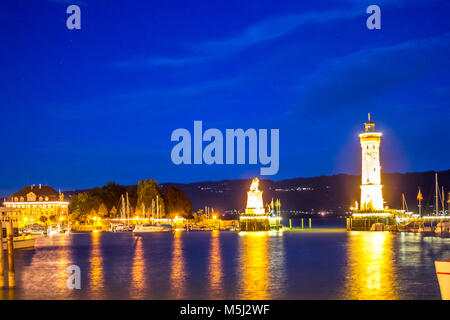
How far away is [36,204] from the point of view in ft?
626

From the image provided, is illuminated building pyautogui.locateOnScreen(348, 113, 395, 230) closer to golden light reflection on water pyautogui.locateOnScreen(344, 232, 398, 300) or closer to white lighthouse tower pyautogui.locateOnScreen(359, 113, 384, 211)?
white lighthouse tower pyautogui.locateOnScreen(359, 113, 384, 211)

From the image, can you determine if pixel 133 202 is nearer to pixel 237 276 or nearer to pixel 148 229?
pixel 148 229

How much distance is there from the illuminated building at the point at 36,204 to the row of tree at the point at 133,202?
14.3 metres

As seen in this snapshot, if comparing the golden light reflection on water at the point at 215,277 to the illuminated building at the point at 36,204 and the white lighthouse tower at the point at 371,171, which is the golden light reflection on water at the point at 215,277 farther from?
the illuminated building at the point at 36,204

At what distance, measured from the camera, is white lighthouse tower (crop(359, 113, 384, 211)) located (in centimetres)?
13525

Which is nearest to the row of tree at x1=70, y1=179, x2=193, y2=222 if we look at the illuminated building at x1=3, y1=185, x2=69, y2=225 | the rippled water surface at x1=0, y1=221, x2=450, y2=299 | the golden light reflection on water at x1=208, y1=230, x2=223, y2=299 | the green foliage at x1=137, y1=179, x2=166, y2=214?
the green foliage at x1=137, y1=179, x2=166, y2=214

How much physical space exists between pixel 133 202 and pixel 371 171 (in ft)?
267

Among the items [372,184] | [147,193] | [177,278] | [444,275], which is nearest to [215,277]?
[177,278]

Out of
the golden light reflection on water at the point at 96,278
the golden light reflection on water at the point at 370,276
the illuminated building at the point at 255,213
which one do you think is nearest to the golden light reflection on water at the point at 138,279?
the golden light reflection on water at the point at 96,278

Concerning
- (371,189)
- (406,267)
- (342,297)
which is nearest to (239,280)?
(342,297)

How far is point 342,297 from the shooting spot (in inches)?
1419

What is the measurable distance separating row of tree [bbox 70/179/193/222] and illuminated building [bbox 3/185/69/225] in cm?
1425
